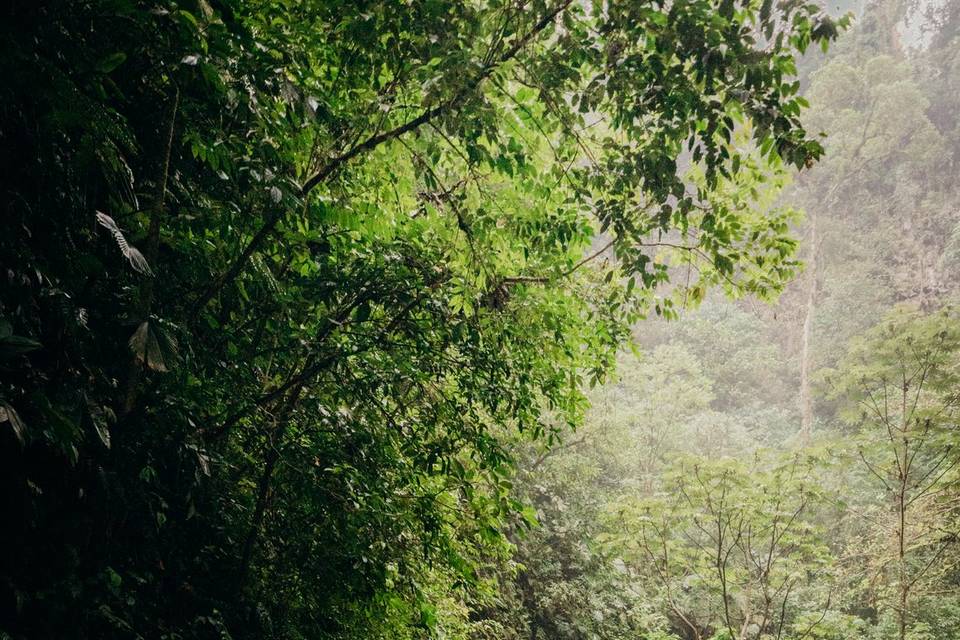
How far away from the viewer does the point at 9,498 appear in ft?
4.74

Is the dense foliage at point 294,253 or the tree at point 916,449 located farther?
the tree at point 916,449

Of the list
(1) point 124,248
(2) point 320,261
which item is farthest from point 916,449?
(1) point 124,248

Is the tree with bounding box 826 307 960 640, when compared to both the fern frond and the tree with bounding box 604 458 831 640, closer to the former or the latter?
the tree with bounding box 604 458 831 640

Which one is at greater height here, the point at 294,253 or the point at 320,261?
the point at 320,261

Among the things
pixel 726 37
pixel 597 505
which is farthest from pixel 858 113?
pixel 726 37

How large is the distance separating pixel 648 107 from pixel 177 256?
189cm

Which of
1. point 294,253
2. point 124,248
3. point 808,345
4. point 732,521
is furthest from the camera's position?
point 808,345

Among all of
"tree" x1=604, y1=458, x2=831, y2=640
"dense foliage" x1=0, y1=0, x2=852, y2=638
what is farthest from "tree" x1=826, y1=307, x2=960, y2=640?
"dense foliage" x1=0, y1=0, x2=852, y2=638

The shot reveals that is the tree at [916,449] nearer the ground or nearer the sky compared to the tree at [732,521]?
nearer the sky

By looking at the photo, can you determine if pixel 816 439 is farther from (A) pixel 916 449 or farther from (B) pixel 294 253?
(B) pixel 294 253

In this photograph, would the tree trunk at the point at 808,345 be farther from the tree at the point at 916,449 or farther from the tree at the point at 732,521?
the tree at the point at 732,521

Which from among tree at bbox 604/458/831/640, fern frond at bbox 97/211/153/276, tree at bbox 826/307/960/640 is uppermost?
tree at bbox 826/307/960/640

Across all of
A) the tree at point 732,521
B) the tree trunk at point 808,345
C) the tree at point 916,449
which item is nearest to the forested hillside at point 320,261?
the tree at point 732,521

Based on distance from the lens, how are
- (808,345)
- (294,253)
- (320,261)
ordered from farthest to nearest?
(808,345), (320,261), (294,253)
